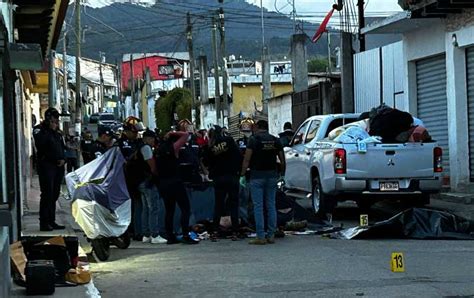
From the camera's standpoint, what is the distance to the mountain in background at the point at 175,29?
60906 mm

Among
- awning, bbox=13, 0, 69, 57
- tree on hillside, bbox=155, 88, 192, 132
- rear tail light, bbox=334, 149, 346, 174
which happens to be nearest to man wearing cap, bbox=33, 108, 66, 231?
awning, bbox=13, 0, 69, 57

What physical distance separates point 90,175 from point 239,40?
122784 mm

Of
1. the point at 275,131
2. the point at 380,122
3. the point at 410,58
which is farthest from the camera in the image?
the point at 275,131

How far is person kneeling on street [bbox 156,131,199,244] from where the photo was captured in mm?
13305

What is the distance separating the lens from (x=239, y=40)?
133375 mm

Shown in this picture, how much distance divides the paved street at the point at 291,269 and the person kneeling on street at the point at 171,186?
37 centimetres

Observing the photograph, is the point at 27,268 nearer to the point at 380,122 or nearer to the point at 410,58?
the point at 380,122

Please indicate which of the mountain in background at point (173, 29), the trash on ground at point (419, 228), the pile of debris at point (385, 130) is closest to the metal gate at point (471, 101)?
the pile of debris at point (385, 130)

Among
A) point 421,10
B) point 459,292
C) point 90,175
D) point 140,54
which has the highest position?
point 140,54

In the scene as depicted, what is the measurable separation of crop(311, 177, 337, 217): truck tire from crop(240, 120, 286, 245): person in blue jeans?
9.72 ft

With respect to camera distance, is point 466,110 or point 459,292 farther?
point 466,110

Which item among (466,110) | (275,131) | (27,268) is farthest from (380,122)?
(275,131)

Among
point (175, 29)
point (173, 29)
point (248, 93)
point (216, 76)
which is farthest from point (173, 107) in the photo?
point (175, 29)

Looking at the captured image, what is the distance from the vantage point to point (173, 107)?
64.1m
